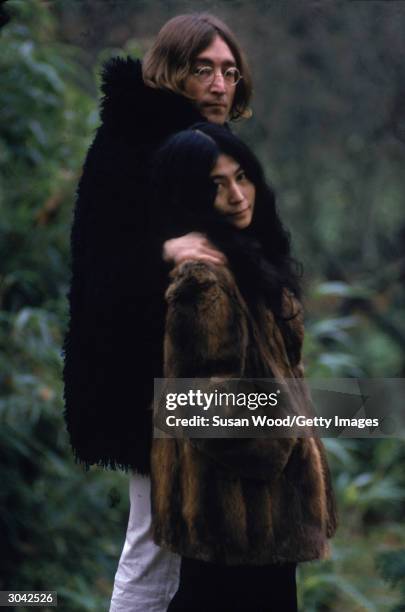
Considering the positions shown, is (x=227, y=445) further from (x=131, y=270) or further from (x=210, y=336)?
(x=131, y=270)

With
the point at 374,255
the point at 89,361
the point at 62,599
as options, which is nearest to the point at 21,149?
the point at 62,599

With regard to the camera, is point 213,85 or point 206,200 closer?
point 206,200

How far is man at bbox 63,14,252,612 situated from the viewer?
6.14 feet

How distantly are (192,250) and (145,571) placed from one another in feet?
2.32

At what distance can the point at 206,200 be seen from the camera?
1778 millimetres

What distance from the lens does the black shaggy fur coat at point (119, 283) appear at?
1.86 m

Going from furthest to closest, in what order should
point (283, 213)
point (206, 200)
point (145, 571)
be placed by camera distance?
point (283, 213) → point (145, 571) → point (206, 200)

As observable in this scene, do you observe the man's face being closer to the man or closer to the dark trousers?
the man

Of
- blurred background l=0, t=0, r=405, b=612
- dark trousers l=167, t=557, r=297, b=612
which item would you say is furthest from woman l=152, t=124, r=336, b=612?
blurred background l=0, t=0, r=405, b=612

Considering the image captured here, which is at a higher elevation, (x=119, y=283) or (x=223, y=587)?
(x=119, y=283)

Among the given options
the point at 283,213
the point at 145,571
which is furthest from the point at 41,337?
the point at 283,213

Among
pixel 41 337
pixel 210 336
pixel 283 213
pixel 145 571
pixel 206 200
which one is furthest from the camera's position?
pixel 283 213

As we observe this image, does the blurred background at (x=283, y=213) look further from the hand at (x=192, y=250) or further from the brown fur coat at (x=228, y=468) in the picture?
the hand at (x=192, y=250)

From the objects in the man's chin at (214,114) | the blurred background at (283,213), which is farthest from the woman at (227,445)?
the blurred background at (283,213)
